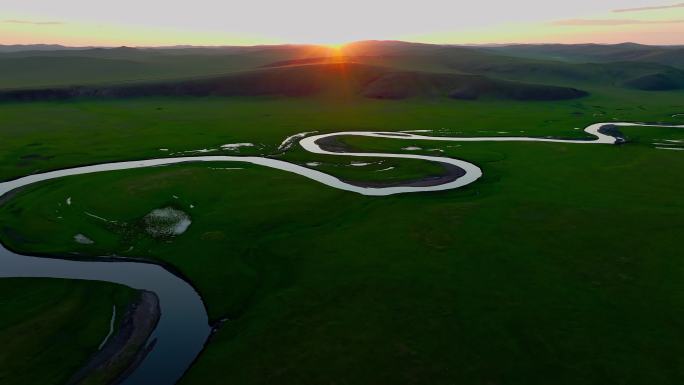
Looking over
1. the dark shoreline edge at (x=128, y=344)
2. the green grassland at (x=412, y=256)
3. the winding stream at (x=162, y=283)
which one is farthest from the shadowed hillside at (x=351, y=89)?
the dark shoreline edge at (x=128, y=344)

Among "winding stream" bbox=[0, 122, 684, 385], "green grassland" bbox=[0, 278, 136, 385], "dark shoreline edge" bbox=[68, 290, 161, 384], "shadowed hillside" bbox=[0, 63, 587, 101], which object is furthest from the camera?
"shadowed hillside" bbox=[0, 63, 587, 101]

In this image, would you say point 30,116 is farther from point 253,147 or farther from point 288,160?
A: point 288,160

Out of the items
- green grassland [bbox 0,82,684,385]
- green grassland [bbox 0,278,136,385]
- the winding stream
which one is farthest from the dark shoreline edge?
green grassland [bbox 0,82,684,385]

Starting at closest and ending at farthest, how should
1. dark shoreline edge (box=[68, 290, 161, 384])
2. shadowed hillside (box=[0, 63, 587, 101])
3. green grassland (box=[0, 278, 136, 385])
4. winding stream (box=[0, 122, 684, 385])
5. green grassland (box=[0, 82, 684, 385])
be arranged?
1. dark shoreline edge (box=[68, 290, 161, 384])
2. green grassland (box=[0, 278, 136, 385])
3. green grassland (box=[0, 82, 684, 385])
4. winding stream (box=[0, 122, 684, 385])
5. shadowed hillside (box=[0, 63, 587, 101])

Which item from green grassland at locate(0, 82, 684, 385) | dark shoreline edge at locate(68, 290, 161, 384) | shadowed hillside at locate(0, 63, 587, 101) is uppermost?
shadowed hillside at locate(0, 63, 587, 101)

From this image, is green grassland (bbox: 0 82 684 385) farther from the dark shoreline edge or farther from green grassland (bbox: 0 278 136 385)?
green grassland (bbox: 0 278 136 385)

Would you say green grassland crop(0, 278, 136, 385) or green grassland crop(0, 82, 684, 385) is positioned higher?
green grassland crop(0, 82, 684, 385)
